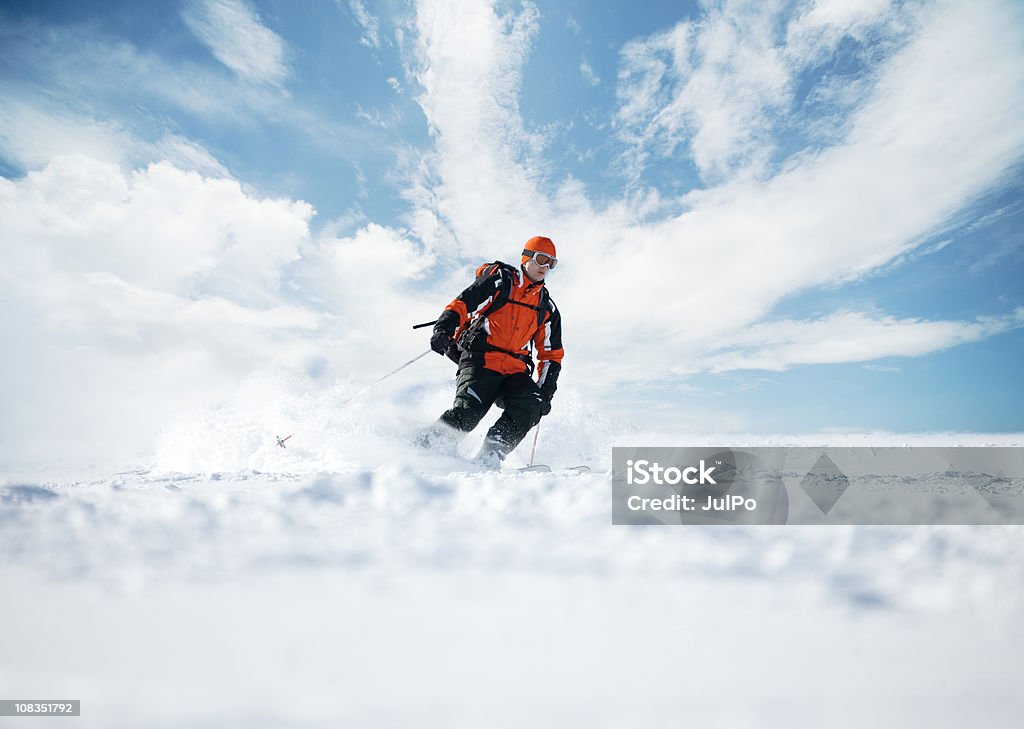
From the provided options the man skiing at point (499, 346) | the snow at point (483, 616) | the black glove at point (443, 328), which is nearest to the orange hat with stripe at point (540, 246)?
the man skiing at point (499, 346)

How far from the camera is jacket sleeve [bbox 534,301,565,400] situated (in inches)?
235

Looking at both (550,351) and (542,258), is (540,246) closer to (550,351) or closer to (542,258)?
(542,258)

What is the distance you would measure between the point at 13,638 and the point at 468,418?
403cm

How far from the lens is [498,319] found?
5.61m

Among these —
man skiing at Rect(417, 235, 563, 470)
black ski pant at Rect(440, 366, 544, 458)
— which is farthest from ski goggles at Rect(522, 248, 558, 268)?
black ski pant at Rect(440, 366, 544, 458)

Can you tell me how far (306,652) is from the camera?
1190mm

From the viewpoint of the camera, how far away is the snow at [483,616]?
→ 1.04 metres

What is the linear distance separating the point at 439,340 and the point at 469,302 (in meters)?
0.55

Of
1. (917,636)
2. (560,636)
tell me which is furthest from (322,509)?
(917,636)

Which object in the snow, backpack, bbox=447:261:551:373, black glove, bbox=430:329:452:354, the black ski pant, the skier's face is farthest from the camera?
the skier's face

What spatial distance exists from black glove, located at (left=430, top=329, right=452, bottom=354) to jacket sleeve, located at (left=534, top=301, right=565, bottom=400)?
1.23m

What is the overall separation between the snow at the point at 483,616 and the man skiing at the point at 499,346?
3035mm

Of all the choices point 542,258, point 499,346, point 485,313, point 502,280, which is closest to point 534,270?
point 542,258

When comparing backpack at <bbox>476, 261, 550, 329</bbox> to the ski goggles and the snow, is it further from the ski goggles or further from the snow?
the snow
